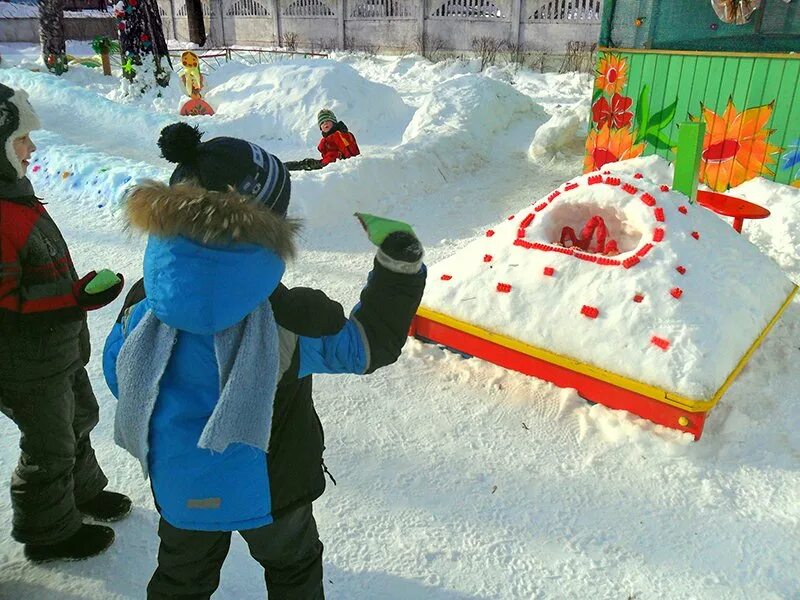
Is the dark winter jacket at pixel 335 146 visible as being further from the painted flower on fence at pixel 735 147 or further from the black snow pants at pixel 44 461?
the black snow pants at pixel 44 461

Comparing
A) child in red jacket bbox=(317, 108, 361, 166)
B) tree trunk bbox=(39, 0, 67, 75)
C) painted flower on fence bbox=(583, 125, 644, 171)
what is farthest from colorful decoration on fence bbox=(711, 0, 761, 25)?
tree trunk bbox=(39, 0, 67, 75)

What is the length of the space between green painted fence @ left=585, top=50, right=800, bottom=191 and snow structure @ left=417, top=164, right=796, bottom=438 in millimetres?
2891

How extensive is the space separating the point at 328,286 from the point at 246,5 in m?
24.3

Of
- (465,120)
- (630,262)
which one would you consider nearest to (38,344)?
(630,262)

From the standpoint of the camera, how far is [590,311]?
312 centimetres

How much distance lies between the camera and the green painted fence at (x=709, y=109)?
5.84m

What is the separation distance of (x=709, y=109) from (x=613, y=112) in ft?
3.49

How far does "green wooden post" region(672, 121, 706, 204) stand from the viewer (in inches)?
148

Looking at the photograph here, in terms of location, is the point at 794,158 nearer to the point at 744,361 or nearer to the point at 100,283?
the point at 744,361

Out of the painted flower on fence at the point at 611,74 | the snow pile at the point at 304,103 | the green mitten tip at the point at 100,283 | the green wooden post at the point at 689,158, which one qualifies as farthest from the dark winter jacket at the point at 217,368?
the snow pile at the point at 304,103

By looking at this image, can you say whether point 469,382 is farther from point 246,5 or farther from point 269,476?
point 246,5

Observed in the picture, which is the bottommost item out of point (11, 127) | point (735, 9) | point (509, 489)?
point (509, 489)

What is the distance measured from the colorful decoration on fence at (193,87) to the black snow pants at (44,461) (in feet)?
32.6

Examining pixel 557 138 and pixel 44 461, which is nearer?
pixel 44 461
